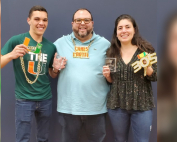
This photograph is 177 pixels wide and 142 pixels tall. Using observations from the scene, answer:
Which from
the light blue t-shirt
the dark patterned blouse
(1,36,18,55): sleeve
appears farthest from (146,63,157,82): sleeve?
(1,36,18,55): sleeve

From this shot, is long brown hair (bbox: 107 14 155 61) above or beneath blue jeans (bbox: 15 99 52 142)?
above

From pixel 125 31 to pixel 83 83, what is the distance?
0.58 m

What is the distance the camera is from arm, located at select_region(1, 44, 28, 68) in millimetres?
1552

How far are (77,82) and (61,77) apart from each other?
19 cm

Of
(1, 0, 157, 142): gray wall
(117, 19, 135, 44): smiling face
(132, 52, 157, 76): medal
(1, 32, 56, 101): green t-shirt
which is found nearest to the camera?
(132, 52, 157, 76): medal

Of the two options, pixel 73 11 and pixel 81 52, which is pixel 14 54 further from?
pixel 73 11

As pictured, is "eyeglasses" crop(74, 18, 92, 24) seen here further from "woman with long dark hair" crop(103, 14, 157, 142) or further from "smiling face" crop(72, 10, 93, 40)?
"woman with long dark hair" crop(103, 14, 157, 142)

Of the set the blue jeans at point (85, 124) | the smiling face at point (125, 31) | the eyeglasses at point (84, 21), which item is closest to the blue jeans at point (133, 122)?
the blue jeans at point (85, 124)

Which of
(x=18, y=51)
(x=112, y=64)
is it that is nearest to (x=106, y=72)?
(x=112, y=64)

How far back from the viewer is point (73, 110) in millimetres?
1726

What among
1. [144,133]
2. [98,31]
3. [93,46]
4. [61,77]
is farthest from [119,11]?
[144,133]

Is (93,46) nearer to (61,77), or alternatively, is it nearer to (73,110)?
(61,77)

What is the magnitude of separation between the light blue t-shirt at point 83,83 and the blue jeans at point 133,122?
19cm

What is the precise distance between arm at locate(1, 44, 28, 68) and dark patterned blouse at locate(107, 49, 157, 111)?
2.65ft
